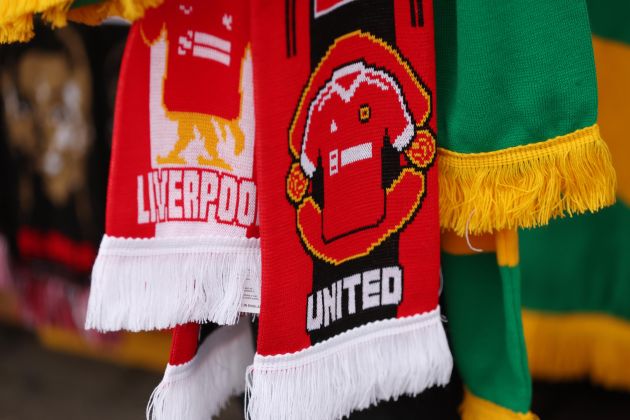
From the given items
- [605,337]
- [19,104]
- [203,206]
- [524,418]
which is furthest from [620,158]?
[19,104]

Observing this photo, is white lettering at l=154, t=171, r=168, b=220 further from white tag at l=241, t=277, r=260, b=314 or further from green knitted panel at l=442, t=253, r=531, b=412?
green knitted panel at l=442, t=253, r=531, b=412

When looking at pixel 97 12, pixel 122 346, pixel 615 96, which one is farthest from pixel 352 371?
pixel 122 346

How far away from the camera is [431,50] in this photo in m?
0.66

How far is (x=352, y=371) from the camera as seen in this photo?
2.22ft

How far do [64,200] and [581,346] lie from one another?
1037 millimetres

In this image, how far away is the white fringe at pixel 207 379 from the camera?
681 millimetres

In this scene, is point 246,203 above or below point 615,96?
below

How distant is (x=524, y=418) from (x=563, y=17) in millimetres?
430

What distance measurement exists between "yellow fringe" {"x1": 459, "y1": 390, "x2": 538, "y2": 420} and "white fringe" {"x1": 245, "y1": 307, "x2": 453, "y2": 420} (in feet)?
0.32

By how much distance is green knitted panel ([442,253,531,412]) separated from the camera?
0.76 metres

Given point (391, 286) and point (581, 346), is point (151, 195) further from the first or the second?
point (581, 346)

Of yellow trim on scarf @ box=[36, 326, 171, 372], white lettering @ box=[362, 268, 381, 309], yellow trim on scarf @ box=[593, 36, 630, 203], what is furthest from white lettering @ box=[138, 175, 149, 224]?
yellow trim on scarf @ box=[36, 326, 171, 372]

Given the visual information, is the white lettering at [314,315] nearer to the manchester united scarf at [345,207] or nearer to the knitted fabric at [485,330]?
the manchester united scarf at [345,207]

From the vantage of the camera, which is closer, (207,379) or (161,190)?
(161,190)
